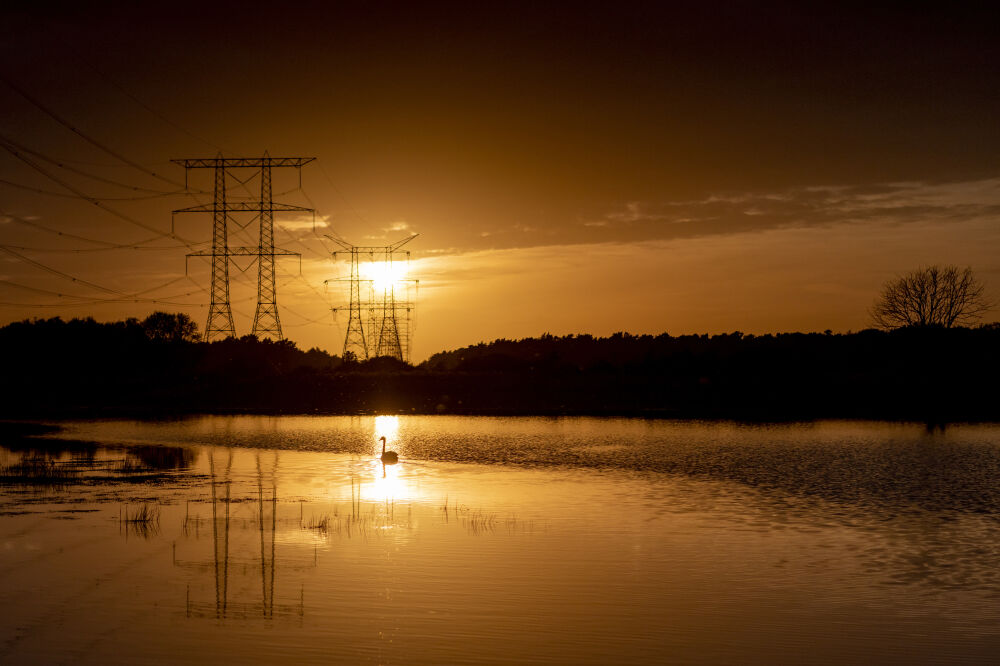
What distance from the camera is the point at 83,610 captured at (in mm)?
17531

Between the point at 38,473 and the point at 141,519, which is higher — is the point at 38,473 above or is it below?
above

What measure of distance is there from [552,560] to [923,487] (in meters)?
20.3

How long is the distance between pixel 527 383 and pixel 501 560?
261 feet

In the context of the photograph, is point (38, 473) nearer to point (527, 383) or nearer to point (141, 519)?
point (141, 519)

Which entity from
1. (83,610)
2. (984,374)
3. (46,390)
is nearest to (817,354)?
(984,374)

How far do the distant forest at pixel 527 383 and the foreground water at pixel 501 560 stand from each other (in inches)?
1718

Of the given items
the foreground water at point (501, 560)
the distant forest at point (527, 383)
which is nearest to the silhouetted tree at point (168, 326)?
the distant forest at point (527, 383)

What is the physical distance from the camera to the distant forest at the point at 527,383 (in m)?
90.2

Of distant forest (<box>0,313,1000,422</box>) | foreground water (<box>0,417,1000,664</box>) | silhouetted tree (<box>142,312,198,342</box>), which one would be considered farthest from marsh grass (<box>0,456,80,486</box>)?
silhouetted tree (<box>142,312,198,342</box>)

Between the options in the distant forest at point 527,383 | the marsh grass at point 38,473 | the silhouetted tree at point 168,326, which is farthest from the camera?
the silhouetted tree at point 168,326

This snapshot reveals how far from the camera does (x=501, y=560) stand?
2256 centimetres

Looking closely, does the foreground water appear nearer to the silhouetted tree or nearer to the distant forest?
the distant forest

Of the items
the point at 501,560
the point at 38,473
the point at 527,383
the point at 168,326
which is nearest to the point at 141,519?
the point at 501,560

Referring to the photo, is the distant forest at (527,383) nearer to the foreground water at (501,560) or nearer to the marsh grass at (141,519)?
the foreground water at (501,560)
